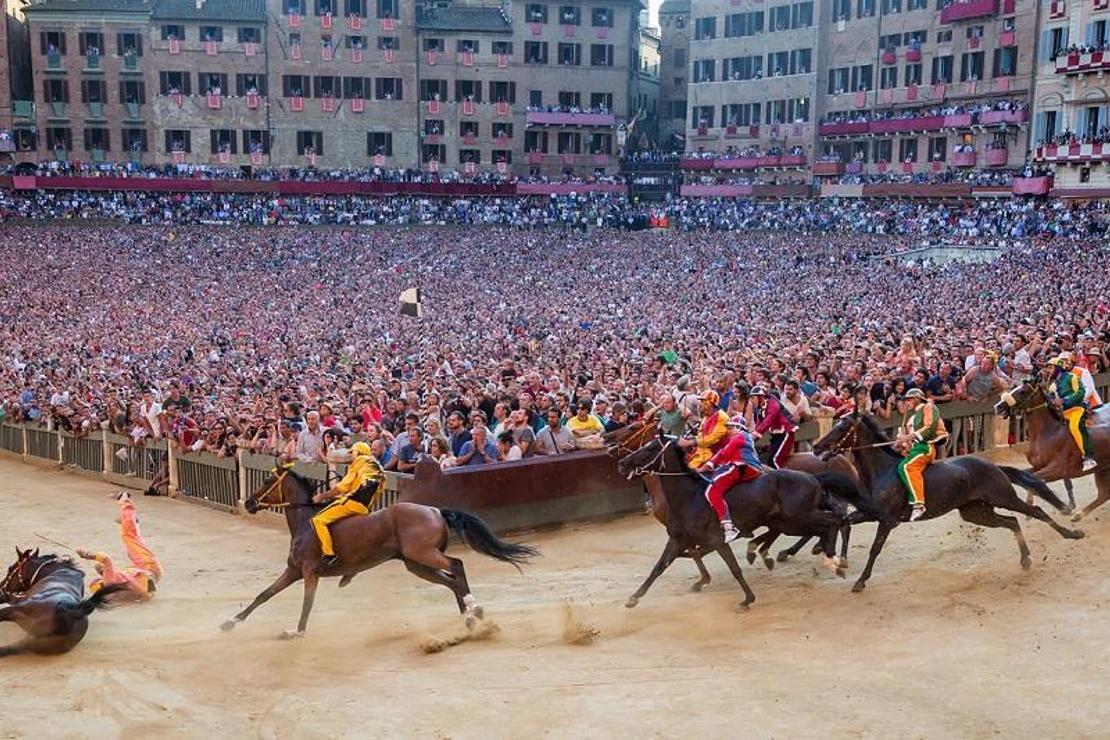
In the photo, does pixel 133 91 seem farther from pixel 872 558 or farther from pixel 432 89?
pixel 872 558

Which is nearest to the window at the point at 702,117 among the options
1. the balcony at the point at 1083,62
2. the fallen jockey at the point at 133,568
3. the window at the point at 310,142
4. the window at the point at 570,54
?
the window at the point at 570,54

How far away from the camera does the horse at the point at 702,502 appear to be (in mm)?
12141

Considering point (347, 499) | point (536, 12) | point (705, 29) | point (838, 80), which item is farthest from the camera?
point (705, 29)

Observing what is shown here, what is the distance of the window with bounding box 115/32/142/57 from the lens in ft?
226

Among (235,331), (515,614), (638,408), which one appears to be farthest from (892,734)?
(235,331)

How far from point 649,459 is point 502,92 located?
64417 millimetres

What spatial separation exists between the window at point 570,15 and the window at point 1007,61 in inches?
1015

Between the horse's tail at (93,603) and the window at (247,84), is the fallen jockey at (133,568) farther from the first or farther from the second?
the window at (247,84)

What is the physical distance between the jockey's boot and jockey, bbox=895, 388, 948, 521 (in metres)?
5.85

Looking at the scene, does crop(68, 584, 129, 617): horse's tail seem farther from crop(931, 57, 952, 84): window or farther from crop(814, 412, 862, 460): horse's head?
crop(931, 57, 952, 84): window

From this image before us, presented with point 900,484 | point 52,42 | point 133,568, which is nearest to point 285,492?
point 133,568

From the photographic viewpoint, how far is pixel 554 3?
73.4m

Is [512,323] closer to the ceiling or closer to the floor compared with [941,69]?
closer to the floor

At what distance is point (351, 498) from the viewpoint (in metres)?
11.9
